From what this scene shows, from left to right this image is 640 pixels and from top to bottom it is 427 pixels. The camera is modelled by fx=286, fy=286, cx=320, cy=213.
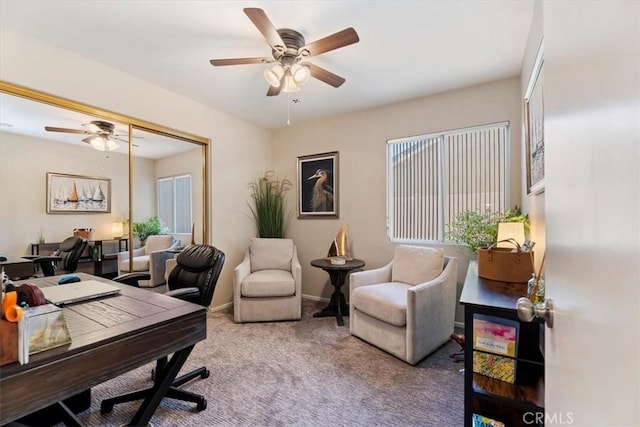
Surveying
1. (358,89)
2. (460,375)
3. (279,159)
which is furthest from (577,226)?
(279,159)

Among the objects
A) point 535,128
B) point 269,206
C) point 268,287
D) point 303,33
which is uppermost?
point 303,33

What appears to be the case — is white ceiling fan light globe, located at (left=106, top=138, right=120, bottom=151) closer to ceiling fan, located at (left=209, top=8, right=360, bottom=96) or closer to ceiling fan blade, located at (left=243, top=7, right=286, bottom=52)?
ceiling fan, located at (left=209, top=8, right=360, bottom=96)

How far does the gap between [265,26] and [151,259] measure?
249cm

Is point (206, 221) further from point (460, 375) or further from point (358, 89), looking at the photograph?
point (460, 375)

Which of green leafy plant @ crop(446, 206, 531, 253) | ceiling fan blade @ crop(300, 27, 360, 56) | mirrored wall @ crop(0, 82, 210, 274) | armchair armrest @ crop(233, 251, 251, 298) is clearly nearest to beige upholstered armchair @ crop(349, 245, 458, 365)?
green leafy plant @ crop(446, 206, 531, 253)

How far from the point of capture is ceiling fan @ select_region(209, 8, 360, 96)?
179 cm

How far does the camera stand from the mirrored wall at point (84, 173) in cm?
223

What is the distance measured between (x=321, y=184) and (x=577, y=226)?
338 cm

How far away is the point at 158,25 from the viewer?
1.99 m

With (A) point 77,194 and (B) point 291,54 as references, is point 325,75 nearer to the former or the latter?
(B) point 291,54

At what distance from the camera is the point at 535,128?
6.05 ft

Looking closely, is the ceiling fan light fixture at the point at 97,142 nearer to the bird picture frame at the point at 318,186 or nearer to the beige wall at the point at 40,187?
the beige wall at the point at 40,187

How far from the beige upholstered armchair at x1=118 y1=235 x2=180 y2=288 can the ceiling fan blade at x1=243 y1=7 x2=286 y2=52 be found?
230cm

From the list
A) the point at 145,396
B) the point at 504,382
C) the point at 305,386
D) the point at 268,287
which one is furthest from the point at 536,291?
the point at 268,287
